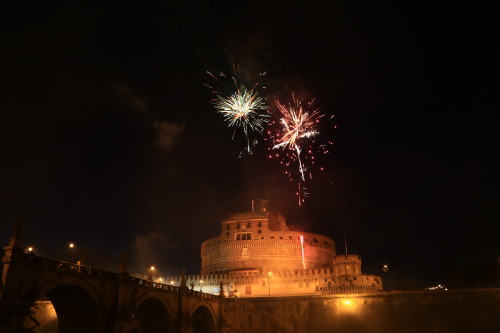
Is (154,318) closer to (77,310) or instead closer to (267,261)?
(77,310)

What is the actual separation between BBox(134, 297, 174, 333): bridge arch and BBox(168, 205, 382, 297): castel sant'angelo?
27.4 metres

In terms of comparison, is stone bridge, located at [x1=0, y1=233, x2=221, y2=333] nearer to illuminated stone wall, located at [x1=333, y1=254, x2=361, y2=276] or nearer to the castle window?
illuminated stone wall, located at [x1=333, y1=254, x2=361, y2=276]

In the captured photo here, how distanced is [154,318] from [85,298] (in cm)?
1134

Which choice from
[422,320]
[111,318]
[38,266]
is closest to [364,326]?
[422,320]

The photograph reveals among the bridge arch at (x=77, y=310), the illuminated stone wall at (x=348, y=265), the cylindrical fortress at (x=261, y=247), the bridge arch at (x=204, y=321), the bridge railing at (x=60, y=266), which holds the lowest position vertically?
the bridge arch at (x=204, y=321)

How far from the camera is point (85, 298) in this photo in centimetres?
2517

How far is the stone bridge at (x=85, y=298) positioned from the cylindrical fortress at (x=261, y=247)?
32567mm

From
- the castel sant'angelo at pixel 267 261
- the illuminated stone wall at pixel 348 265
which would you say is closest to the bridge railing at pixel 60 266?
the castel sant'angelo at pixel 267 261

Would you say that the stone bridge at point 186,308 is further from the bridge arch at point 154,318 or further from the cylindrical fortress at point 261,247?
the cylindrical fortress at point 261,247

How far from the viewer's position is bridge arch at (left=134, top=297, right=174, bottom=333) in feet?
112

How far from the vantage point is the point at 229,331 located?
45.9 meters

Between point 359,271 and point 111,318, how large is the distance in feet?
150

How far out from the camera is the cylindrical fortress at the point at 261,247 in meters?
73.1

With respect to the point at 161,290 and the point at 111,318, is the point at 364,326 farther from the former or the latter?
the point at 111,318
